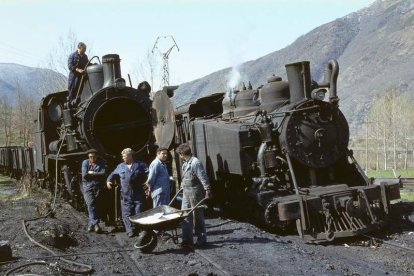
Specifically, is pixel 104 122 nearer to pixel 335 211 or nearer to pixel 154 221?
pixel 154 221

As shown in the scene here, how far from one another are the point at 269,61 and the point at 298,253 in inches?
5686

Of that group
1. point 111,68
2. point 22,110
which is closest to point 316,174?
point 111,68

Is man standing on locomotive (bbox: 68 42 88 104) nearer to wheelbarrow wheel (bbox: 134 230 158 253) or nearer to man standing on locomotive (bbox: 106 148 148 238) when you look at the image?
man standing on locomotive (bbox: 106 148 148 238)

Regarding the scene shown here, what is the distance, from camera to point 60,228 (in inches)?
343

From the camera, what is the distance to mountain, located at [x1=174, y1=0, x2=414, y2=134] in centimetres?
9015

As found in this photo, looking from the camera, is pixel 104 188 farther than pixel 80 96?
No

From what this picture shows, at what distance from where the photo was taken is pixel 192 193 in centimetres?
791

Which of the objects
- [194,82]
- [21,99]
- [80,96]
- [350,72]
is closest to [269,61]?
[194,82]

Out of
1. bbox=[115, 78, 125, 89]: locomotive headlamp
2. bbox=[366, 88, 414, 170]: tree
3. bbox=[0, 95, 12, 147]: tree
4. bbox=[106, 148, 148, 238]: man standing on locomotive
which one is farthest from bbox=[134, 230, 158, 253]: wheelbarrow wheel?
bbox=[0, 95, 12, 147]: tree

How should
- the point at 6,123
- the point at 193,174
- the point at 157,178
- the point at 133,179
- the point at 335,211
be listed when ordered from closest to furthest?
the point at 193,174 < the point at 157,178 < the point at 335,211 < the point at 133,179 < the point at 6,123

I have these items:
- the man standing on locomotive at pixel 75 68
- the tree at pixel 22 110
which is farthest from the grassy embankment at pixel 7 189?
the tree at pixel 22 110

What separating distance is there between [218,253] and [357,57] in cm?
12246

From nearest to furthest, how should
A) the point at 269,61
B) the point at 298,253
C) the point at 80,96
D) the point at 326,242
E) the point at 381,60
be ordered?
the point at 298,253 < the point at 326,242 < the point at 80,96 < the point at 381,60 < the point at 269,61

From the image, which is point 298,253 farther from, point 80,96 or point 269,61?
point 269,61
